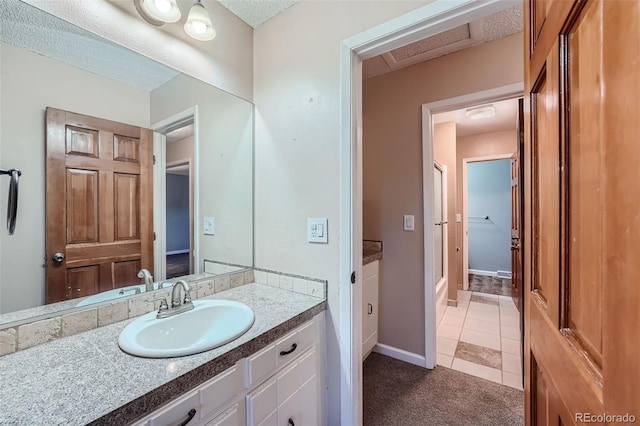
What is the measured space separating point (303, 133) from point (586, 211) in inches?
47.5

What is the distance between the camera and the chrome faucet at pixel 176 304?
1083mm

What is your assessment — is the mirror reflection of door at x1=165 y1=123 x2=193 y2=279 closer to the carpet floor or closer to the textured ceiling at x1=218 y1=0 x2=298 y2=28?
the textured ceiling at x1=218 y1=0 x2=298 y2=28

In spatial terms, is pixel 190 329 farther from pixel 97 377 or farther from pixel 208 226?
pixel 208 226

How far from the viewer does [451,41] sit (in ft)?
6.09

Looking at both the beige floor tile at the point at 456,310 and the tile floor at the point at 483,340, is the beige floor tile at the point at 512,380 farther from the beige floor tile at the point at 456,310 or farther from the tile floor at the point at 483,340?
the beige floor tile at the point at 456,310

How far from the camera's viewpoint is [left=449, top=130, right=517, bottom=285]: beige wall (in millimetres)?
3773

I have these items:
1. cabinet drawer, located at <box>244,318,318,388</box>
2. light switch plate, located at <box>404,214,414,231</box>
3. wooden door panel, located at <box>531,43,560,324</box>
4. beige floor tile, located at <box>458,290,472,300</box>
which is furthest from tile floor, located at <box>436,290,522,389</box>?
wooden door panel, located at <box>531,43,560,324</box>

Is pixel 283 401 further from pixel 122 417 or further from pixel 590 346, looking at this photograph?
pixel 590 346

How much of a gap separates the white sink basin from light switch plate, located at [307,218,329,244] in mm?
467

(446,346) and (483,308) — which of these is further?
(483,308)

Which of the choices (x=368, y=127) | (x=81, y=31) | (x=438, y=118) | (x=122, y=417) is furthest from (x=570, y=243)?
(x=438, y=118)

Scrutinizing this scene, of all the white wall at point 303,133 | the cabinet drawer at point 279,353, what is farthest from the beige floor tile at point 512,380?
the cabinet drawer at point 279,353

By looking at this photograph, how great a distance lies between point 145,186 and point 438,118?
10.5 feet

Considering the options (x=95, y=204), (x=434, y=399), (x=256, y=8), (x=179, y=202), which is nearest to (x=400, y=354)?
(x=434, y=399)
